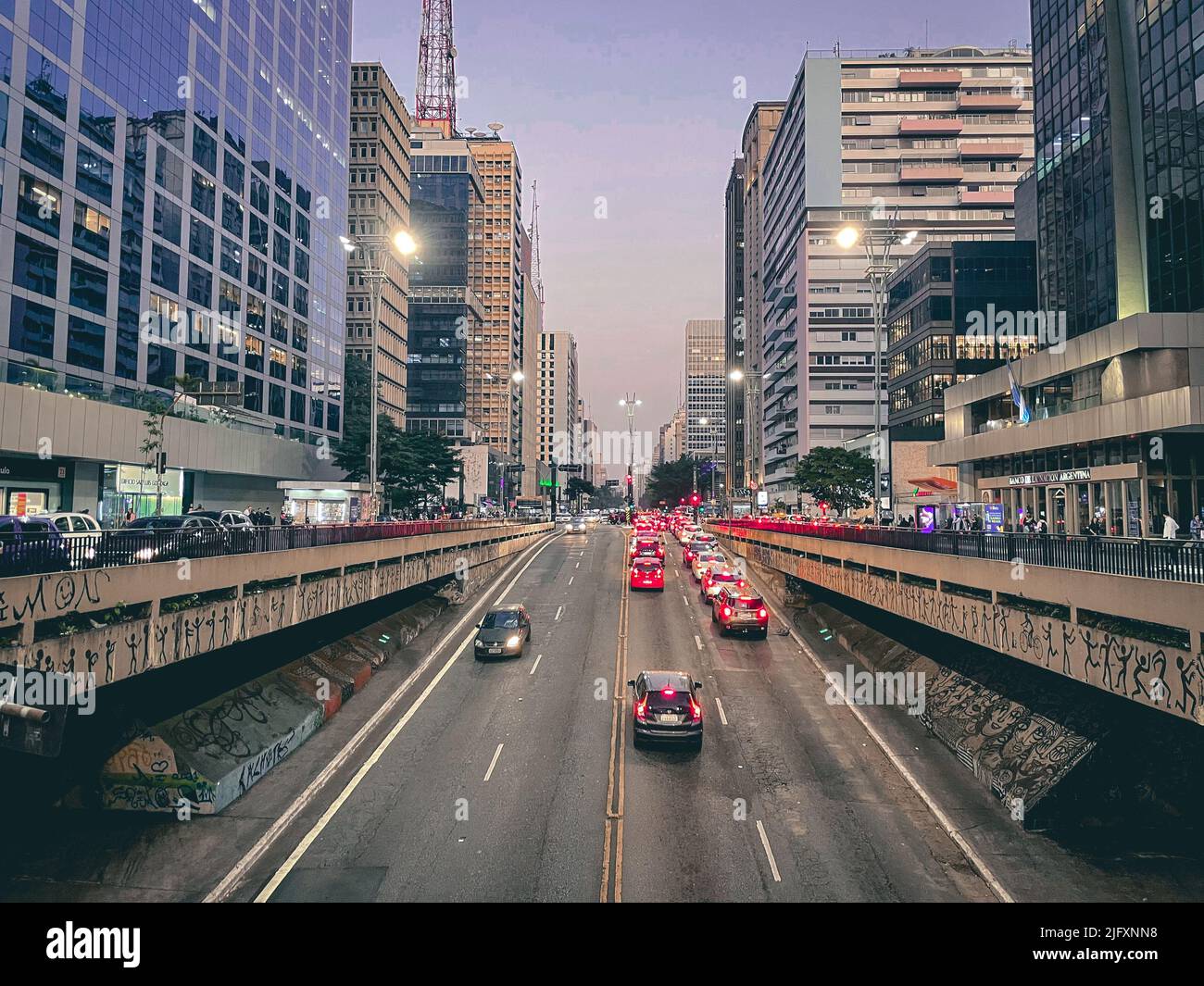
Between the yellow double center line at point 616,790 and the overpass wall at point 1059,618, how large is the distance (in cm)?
992

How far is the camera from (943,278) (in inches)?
2948

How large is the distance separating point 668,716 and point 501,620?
12.5 meters

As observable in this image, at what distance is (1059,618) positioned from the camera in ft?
53.7

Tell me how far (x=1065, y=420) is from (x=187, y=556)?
40807 millimetres

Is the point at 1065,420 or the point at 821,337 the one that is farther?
the point at 821,337

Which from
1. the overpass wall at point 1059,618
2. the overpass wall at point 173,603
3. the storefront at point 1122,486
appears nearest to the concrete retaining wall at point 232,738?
the overpass wall at point 173,603

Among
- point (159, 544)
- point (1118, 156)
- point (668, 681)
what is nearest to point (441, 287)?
point (1118, 156)

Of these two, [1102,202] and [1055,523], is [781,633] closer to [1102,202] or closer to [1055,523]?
[1055,523]

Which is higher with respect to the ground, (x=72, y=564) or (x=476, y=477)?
(x=476, y=477)

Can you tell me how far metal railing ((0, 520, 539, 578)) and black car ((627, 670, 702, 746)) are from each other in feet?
38.5

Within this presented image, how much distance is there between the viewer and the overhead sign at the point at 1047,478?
38.0 m

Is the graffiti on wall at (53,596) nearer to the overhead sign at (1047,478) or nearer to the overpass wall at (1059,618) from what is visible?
the overpass wall at (1059,618)

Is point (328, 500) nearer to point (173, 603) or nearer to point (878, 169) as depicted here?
point (173, 603)
